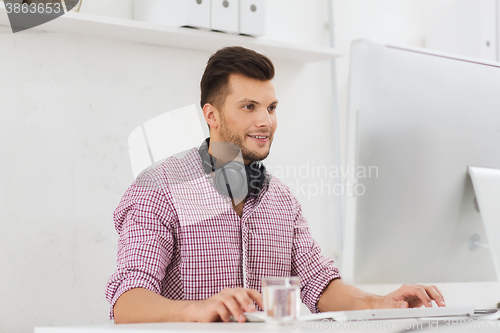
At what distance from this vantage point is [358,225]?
69 cm

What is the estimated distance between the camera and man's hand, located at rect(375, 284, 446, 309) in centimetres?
90

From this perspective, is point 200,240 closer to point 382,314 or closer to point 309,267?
point 309,267

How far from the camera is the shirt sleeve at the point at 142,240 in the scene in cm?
103

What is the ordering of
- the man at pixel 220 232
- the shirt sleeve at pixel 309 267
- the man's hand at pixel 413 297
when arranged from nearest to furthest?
the man's hand at pixel 413 297 → the man at pixel 220 232 → the shirt sleeve at pixel 309 267

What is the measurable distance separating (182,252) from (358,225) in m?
0.62

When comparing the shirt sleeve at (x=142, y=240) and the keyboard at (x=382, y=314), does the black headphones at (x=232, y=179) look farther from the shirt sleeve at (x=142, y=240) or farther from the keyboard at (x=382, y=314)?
the keyboard at (x=382, y=314)

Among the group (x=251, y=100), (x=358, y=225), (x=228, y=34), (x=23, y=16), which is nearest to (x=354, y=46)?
(x=358, y=225)

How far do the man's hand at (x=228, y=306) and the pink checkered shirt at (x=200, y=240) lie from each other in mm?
279

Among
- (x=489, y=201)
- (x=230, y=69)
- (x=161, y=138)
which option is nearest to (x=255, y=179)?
(x=230, y=69)

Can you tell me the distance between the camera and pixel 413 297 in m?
0.92

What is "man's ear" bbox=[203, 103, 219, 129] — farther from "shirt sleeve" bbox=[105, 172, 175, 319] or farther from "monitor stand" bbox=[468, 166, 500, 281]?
"monitor stand" bbox=[468, 166, 500, 281]

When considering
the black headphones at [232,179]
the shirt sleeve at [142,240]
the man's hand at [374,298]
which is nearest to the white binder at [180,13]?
the black headphones at [232,179]

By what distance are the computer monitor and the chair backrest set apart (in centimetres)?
125

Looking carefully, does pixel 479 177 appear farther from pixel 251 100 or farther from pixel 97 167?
pixel 97 167
